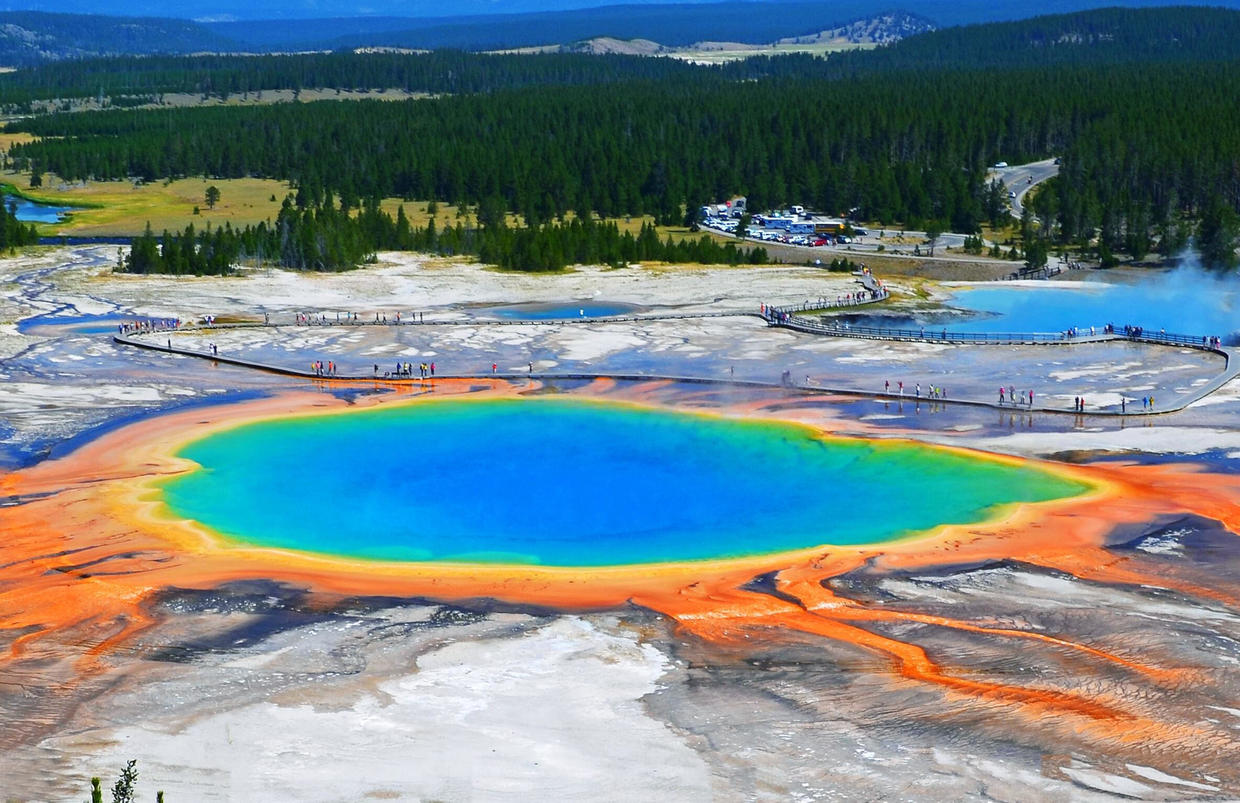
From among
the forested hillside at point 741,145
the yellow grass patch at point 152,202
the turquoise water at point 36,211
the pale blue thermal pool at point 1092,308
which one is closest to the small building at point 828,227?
the forested hillside at point 741,145

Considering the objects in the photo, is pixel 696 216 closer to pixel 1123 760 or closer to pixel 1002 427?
pixel 1002 427

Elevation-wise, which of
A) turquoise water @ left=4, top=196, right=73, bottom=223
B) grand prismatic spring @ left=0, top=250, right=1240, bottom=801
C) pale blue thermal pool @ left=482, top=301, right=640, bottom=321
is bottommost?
grand prismatic spring @ left=0, top=250, right=1240, bottom=801

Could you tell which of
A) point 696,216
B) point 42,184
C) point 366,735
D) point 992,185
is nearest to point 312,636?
point 366,735

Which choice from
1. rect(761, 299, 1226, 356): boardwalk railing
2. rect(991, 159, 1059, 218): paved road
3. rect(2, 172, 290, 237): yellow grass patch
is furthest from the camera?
rect(991, 159, 1059, 218): paved road

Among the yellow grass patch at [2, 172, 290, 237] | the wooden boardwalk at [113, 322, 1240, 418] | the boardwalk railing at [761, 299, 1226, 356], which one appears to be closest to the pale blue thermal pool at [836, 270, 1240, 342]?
the boardwalk railing at [761, 299, 1226, 356]

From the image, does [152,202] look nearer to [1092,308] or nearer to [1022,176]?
[1022,176]

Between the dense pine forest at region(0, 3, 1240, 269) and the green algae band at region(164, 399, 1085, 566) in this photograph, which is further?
the dense pine forest at region(0, 3, 1240, 269)

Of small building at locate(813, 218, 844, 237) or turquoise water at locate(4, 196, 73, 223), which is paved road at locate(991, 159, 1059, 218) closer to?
small building at locate(813, 218, 844, 237)

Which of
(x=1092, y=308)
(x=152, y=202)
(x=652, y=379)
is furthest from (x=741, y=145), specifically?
(x=652, y=379)
